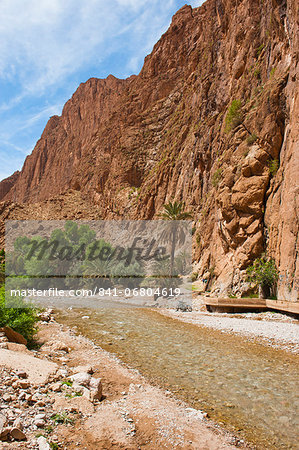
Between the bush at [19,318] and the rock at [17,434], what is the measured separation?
19.7 ft

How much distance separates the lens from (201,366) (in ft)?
25.6

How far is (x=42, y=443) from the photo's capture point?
371cm

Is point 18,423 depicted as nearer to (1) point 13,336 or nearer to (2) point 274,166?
(1) point 13,336

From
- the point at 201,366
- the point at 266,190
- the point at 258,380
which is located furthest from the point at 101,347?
the point at 266,190

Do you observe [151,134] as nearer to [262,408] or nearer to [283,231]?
[283,231]

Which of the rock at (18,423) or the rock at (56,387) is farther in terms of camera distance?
the rock at (56,387)

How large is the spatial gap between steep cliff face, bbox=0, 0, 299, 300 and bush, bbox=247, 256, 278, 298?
530 mm

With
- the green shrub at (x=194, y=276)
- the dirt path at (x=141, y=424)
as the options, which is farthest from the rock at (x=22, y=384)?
the green shrub at (x=194, y=276)

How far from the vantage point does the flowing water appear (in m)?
4.95

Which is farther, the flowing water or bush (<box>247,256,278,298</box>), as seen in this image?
bush (<box>247,256,278,298</box>)

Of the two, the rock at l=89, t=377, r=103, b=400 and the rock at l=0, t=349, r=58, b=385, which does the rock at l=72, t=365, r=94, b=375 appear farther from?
the rock at l=89, t=377, r=103, b=400

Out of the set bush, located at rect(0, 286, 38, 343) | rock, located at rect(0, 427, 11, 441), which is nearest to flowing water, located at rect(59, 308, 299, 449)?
bush, located at rect(0, 286, 38, 343)

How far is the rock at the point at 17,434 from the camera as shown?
362 cm

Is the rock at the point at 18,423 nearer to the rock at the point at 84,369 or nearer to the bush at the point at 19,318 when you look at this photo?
the rock at the point at 84,369
